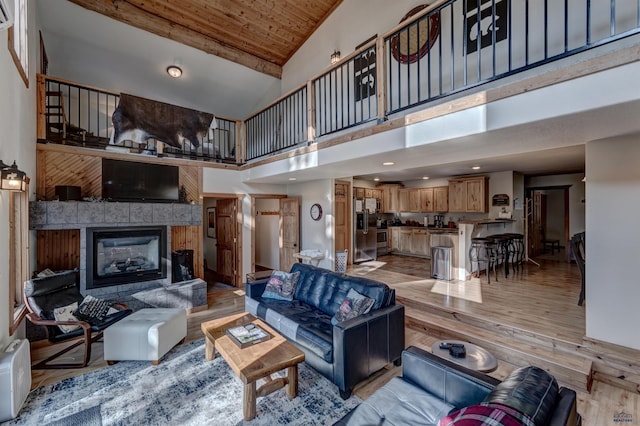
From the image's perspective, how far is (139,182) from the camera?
4801mm

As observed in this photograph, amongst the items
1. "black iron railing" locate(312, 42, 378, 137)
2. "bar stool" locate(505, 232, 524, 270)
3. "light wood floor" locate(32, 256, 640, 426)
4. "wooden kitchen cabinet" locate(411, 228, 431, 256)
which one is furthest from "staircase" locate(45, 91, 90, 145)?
"bar stool" locate(505, 232, 524, 270)

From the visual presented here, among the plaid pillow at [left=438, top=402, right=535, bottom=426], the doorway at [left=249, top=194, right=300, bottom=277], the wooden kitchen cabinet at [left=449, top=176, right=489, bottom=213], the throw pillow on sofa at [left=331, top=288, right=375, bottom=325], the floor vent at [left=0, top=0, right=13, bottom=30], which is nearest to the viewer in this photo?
the plaid pillow at [left=438, top=402, right=535, bottom=426]

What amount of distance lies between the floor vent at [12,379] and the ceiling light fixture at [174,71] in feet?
18.0

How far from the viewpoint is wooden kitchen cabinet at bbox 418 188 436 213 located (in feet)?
27.1

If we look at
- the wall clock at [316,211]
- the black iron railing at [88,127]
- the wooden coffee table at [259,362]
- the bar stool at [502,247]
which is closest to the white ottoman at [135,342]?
the wooden coffee table at [259,362]

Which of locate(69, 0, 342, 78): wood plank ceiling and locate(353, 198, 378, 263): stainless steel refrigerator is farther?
locate(353, 198, 378, 263): stainless steel refrigerator

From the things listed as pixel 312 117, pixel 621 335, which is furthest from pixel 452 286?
pixel 312 117

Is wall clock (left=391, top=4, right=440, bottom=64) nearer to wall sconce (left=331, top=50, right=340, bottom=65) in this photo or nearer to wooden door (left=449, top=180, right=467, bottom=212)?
wall sconce (left=331, top=50, right=340, bottom=65)

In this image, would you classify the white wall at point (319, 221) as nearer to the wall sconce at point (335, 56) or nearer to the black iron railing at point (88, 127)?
the black iron railing at point (88, 127)

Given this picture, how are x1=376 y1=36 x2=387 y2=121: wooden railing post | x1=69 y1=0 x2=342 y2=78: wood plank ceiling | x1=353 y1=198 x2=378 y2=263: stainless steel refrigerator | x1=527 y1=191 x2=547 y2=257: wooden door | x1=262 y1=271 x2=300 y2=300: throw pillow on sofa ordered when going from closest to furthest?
x1=376 y1=36 x2=387 y2=121: wooden railing post, x1=262 y1=271 x2=300 y2=300: throw pillow on sofa, x1=69 y1=0 x2=342 y2=78: wood plank ceiling, x1=353 y1=198 x2=378 y2=263: stainless steel refrigerator, x1=527 y1=191 x2=547 y2=257: wooden door

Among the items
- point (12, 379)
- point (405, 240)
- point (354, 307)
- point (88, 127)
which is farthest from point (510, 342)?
point (88, 127)

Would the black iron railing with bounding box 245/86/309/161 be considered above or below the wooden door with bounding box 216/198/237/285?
above

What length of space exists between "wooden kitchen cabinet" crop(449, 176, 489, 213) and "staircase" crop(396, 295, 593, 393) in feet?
13.6

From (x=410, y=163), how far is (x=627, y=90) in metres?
2.39
